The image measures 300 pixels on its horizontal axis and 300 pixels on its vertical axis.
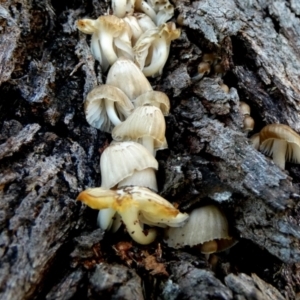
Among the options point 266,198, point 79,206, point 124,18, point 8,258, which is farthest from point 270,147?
point 8,258

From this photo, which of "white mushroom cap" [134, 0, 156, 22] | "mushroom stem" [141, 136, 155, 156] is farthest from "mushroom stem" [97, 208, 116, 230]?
"white mushroom cap" [134, 0, 156, 22]

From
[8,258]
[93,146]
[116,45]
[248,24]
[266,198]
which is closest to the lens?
[8,258]

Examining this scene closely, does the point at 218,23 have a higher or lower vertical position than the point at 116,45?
higher

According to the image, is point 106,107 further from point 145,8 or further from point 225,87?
point 145,8

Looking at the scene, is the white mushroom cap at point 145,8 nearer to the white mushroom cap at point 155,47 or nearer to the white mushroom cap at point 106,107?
the white mushroom cap at point 155,47

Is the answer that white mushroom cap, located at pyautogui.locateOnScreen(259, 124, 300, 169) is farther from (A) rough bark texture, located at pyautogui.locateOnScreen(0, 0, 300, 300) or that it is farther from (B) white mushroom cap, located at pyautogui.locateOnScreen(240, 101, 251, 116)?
(B) white mushroom cap, located at pyautogui.locateOnScreen(240, 101, 251, 116)

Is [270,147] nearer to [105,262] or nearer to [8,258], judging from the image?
[105,262]

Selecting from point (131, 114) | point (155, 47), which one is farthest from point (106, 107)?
point (155, 47)
